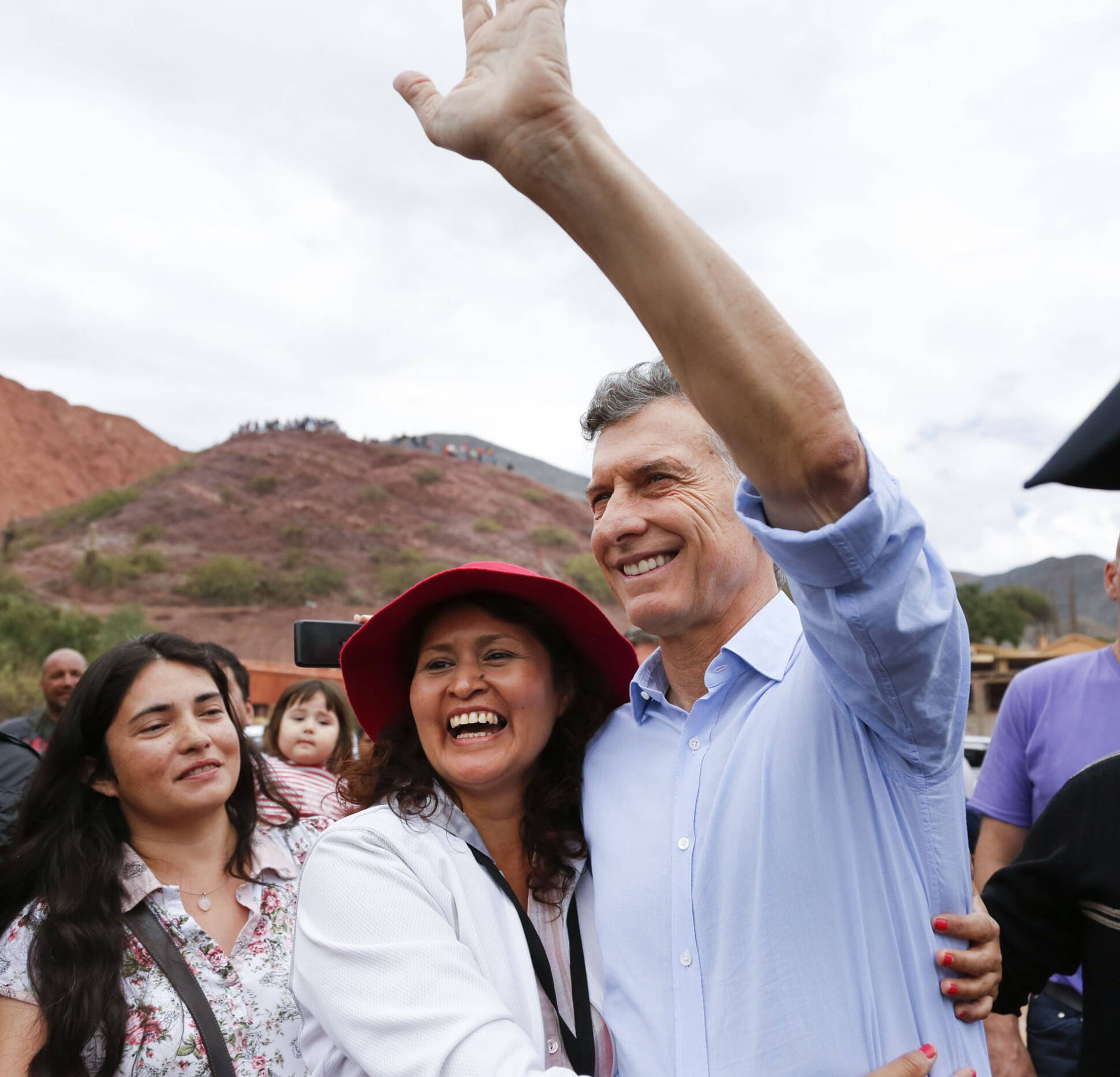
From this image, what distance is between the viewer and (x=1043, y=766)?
3041mm

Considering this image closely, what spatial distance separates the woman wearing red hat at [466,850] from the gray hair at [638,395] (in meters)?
0.43

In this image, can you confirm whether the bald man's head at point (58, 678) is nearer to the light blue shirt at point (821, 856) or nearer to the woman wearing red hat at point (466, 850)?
the woman wearing red hat at point (466, 850)

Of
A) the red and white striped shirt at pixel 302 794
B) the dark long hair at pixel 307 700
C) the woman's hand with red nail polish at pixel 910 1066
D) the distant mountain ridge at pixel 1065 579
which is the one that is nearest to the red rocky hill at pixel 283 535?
the dark long hair at pixel 307 700

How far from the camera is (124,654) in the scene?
2.97 m

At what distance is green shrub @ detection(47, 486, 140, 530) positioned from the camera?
196 feet

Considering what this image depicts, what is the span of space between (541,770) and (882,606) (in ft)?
4.01

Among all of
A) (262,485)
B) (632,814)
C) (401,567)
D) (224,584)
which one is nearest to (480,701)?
(632,814)

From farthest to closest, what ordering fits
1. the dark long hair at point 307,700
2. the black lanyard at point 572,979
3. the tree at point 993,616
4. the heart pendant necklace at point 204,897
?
the tree at point 993,616, the dark long hair at point 307,700, the heart pendant necklace at point 204,897, the black lanyard at point 572,979

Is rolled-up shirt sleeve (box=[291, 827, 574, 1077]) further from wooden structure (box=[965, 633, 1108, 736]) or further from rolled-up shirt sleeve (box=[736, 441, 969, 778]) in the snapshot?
wooden structure (box=[965, 633, 1108, 736])

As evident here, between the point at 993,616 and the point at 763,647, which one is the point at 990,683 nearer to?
the point at 763,647

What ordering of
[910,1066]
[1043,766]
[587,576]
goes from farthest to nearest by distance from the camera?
[587,576], [1043,766], [910,1066]

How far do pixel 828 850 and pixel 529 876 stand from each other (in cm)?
72

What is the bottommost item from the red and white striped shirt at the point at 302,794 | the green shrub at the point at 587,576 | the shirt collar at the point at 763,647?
the red and white striped shirt at the point at 302,794

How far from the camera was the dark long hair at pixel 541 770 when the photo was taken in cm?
201
